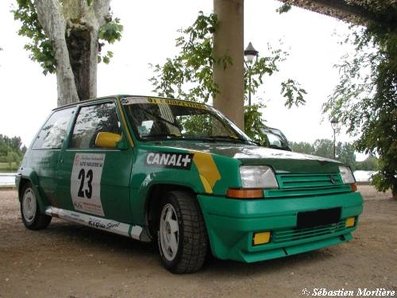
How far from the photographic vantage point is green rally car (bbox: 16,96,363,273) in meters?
3.70

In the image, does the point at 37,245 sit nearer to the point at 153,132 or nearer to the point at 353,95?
the point at 153,132

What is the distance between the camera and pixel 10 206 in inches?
376

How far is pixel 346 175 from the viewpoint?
4.61 m

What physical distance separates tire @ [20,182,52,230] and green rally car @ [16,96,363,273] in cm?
59

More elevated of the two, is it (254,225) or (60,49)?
(60,49)

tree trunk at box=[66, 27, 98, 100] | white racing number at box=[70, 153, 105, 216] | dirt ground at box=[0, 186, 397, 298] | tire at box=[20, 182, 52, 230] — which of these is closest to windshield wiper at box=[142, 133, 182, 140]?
white racing number at box=[70, 153, 105, 216]

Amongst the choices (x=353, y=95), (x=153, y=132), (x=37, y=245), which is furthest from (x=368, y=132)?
(x=37, y=245)

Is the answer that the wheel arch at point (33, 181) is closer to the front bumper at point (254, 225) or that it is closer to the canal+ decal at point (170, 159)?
the canal+ decal at point (170, 159)

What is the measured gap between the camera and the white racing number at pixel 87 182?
193 inches

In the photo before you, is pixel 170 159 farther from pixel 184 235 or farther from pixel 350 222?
pixel 350 222

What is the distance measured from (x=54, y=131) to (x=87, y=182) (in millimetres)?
1433

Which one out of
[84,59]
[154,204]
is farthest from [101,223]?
[84,59]

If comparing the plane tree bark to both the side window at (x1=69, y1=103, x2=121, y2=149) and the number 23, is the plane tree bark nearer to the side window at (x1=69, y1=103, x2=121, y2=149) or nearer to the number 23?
the side window at (x1=69, y1=103, x2=121, y2=149)

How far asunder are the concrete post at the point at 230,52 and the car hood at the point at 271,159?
137 inches
